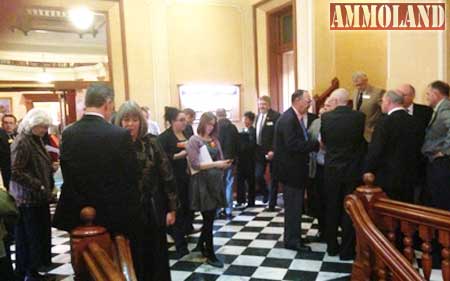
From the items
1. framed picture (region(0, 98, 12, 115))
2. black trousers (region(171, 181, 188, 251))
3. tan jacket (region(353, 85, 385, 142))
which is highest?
framed picture (region(0, 98, 12, 115))

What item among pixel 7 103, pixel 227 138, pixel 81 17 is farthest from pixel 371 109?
pixel 7 103

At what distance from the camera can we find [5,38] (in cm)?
659

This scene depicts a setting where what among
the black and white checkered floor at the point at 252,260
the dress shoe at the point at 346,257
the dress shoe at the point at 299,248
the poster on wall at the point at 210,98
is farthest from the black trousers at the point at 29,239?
the poster on wall at the point at 210,98

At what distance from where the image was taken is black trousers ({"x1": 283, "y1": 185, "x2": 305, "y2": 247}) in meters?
4.17

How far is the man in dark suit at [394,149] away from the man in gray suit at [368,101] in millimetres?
1656

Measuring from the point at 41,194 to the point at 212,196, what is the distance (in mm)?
1463

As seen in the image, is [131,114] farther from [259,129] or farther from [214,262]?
[259,129]

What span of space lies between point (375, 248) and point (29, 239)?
2.92 meters

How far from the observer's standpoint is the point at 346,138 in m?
3.89

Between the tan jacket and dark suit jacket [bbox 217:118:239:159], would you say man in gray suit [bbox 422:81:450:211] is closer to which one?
the tan jacket

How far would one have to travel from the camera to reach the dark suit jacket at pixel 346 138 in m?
3.88

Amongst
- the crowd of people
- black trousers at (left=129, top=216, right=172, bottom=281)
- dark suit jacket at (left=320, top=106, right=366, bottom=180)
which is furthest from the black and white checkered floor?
black trousers at (left=129, top=216, right=172, bottom=281)

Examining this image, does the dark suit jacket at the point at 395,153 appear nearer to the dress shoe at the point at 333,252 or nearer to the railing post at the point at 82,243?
the dress shoe at the point at 333,252

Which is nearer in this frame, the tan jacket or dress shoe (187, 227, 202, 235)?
dress shoe (187, 227, 202, 235)
